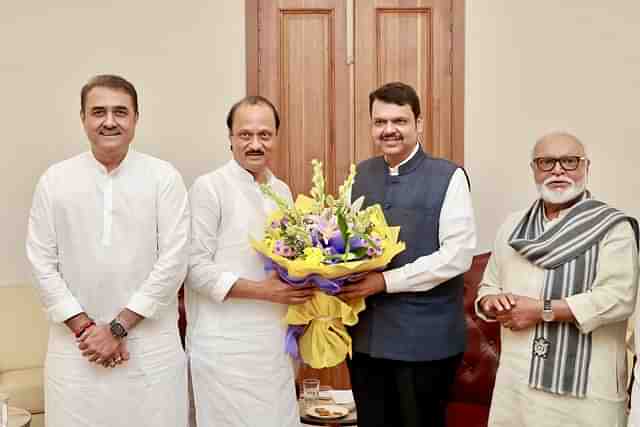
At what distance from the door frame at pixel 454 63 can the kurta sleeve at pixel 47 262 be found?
6.05 ft

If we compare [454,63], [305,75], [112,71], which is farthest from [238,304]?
[454,63]

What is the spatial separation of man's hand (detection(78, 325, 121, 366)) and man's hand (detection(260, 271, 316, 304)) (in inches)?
21.4

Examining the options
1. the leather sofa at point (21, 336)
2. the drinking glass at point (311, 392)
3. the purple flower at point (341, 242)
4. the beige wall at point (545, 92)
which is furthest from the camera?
the beige wall at point (545, 92)

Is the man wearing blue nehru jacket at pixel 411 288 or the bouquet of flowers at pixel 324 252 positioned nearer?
the bouquet of flowers at pixel 324 252

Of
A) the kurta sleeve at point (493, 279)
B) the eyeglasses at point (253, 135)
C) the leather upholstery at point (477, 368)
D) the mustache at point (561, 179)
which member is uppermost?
the eyeglasses at point (253, 135)

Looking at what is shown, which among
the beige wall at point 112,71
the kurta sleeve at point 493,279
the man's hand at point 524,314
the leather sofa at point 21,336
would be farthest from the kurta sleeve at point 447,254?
the leather sofa at point 21,336

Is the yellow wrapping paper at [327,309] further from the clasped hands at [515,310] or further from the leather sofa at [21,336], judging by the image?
the leather sofa at [21,336]

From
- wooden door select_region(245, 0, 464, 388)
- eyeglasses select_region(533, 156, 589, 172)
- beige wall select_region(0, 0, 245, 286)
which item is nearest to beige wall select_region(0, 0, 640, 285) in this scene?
beige wall select_region(0, 0, 245, 286)

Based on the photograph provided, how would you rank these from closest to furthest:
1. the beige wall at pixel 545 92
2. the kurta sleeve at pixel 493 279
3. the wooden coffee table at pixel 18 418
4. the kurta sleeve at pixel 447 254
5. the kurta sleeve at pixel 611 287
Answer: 1. the kurta sleeve at pixel 611 287
2. the kurta sleeve at pixel 447 254
3. the kurta sleeve at pixel 493 279
4. the wooden coffee table at pixel 18 418
5. the beige wall at pixel 545 92

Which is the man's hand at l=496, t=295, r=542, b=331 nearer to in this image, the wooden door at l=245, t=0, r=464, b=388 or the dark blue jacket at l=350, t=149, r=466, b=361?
the dark blue jacket at l=350, t=149, r=466, b=361

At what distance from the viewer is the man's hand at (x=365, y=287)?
107 inches

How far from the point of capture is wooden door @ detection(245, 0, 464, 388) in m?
4.43

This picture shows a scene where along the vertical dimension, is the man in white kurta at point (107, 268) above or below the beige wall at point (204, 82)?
below

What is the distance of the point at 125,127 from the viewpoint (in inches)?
110
